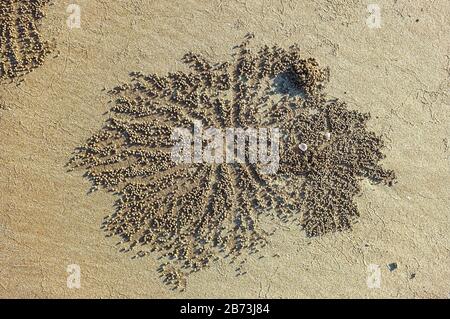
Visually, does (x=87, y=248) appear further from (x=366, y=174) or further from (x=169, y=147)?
(x=366, y=174)

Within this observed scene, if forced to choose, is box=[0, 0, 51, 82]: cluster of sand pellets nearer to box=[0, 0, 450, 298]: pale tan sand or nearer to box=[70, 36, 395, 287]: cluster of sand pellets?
box=[0, 0, 450, 298]: pale tan sand

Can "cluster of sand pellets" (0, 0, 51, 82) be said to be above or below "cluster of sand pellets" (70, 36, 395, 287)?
above

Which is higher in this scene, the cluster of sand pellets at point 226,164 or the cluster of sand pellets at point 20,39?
the cluster of sand pellets at point 20,39

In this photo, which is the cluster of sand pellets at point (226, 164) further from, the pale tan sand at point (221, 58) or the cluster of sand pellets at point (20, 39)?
the cluster of sand pellets at point (20, 39)

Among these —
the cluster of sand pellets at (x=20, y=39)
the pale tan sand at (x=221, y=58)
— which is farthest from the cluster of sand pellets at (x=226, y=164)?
the cluster of sand pellets at (x=20, y=39)

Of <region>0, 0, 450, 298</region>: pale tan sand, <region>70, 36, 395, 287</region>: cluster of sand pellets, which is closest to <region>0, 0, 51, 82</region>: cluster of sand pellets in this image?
<region>0, 0, 450, 298</region>: pale tan sand
